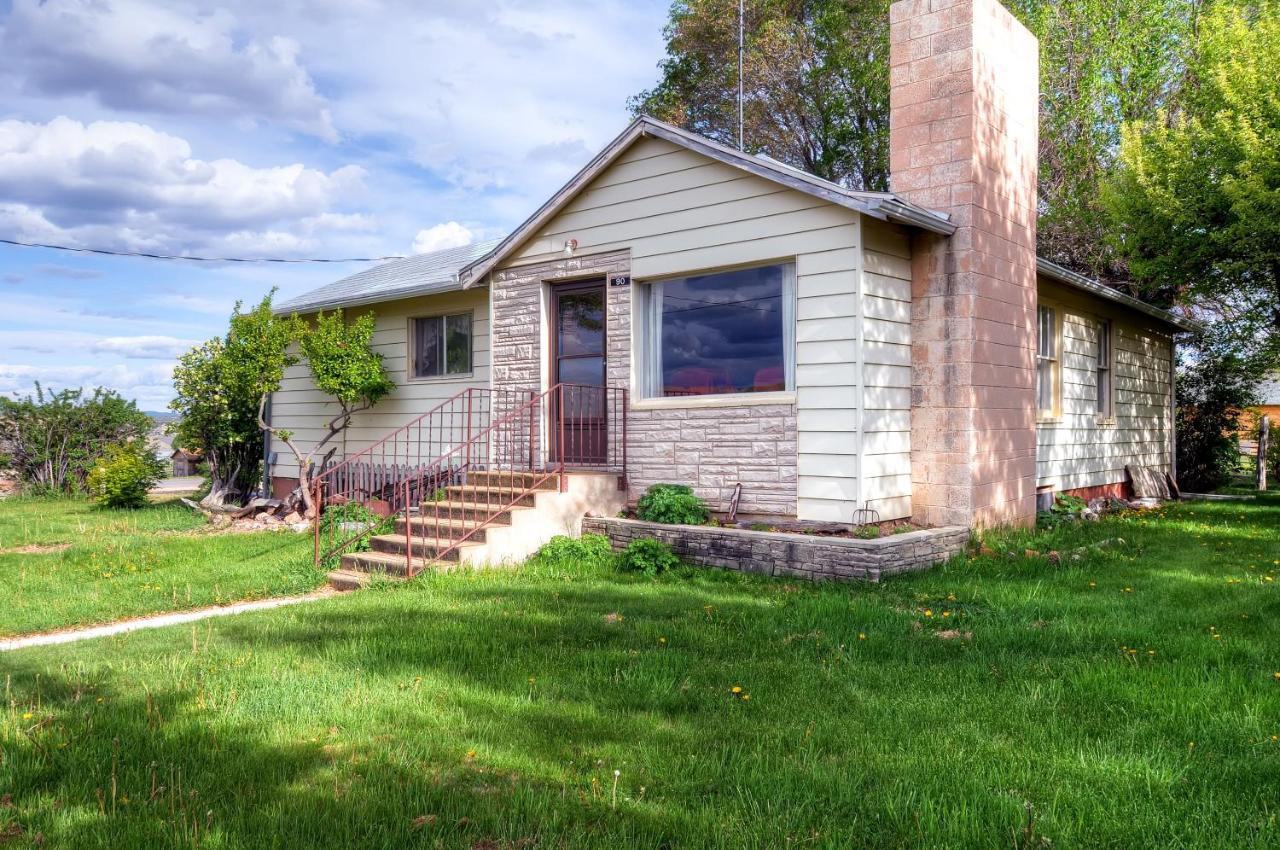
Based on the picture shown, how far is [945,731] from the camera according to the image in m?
3.66

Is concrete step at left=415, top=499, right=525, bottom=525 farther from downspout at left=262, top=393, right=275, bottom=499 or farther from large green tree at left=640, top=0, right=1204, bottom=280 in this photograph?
large green tree at left=640, top=0, right=1204, bottom=280

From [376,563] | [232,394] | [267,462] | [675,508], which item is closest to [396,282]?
[232,394]

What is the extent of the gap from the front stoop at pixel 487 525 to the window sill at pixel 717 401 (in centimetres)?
88

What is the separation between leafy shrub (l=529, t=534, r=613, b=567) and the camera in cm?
817

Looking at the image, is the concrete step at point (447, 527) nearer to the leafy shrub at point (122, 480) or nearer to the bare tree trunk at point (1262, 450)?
the leafy shrub at point (122, 480)

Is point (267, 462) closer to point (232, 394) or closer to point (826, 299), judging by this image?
point (232, 394)

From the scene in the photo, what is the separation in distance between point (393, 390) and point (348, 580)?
18.0 ft

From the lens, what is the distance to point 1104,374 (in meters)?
13.3

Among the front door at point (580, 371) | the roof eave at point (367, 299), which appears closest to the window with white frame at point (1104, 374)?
the front door at point (580, 371)

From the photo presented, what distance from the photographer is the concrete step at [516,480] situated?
29.3 ft

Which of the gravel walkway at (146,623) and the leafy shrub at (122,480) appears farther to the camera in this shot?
the leafy shrub at (122,480)

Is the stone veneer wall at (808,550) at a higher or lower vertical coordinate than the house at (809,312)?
lower

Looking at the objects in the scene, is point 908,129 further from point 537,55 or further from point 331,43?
point 331,43

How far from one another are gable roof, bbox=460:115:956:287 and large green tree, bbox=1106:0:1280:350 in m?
5.18
